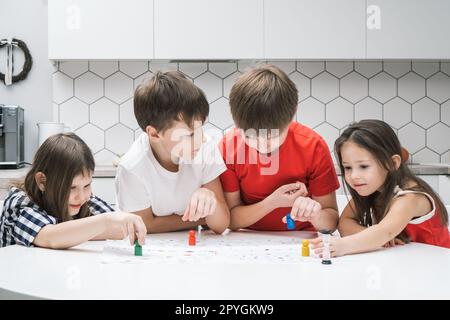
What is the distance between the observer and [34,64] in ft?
8.98

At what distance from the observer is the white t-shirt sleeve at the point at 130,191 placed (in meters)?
1.28

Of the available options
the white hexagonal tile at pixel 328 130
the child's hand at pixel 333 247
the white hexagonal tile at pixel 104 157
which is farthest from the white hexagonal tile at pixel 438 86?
the child's hand at pixel 333 247

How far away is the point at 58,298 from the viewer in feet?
2.09

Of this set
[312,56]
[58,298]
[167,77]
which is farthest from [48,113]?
[58,298]

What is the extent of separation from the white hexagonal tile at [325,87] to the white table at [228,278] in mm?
1876

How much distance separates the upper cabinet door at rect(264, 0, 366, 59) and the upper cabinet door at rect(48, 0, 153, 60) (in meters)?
0.61

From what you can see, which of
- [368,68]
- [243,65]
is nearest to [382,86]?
[368,68]

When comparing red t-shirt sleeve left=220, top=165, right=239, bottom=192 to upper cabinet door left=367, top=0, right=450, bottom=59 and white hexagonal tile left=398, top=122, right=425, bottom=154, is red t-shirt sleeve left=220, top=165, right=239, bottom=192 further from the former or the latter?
white hexagonal tile left=398, top=122, right=425, bottom=154

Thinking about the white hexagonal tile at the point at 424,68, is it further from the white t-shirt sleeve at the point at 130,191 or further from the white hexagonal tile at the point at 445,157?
the white t-shirt sleeve at the point at 130,191

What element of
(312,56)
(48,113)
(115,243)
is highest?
(312,56)

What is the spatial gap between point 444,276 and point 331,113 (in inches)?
80.9

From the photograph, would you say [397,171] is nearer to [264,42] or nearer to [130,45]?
[264,42]

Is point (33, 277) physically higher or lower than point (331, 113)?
lower

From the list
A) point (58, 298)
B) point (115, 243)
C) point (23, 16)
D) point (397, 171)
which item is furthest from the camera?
point (23, 16)
